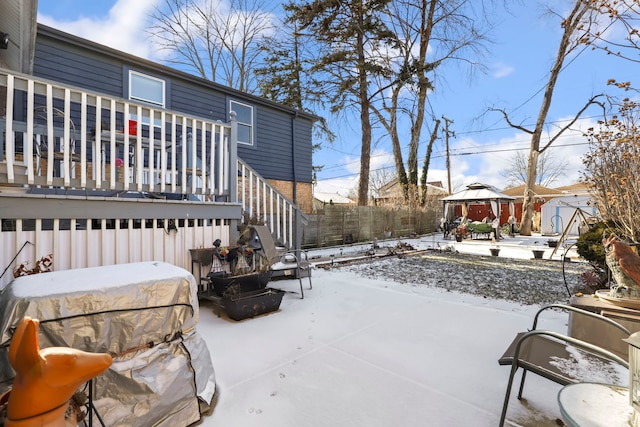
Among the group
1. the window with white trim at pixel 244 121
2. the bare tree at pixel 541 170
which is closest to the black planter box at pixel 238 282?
the window with white trim at pixel 244 121

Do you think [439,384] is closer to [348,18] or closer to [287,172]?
[287,172]

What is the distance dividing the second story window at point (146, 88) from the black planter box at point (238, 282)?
6051 millimetres

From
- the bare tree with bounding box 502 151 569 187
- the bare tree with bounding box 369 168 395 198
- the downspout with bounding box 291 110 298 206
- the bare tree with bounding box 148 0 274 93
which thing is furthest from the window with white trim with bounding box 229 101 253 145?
the bare tree with bounding box 502 151 569 187

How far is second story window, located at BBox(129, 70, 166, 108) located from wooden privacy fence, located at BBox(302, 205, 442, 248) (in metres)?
5.01

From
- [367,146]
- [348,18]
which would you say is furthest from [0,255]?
[348,18]

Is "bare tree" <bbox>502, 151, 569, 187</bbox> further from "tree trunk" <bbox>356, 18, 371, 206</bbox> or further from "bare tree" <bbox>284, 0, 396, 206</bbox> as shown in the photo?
"bare tree" <bbox>284, 0, 396, 206</bbox>

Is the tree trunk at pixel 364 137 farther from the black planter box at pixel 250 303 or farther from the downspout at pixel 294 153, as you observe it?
the black planter box at pixel 250 303

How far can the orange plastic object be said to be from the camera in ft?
3.43

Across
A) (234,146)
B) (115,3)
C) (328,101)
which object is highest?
(115,3)

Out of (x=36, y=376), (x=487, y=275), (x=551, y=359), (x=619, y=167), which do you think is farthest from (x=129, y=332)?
(x=487, y=275)

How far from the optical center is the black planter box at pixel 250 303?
10.8ft

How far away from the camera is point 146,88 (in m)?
7.77

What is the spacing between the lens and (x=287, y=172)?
11086 mm

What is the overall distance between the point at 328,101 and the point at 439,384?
45.8 feet
